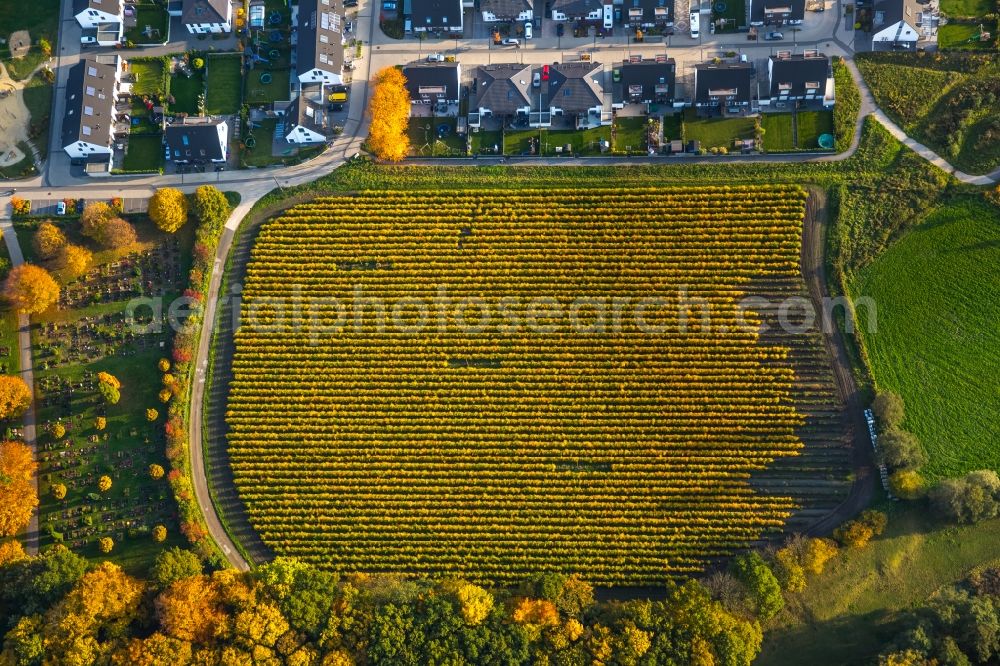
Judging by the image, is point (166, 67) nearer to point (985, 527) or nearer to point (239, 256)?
point (239, 256)

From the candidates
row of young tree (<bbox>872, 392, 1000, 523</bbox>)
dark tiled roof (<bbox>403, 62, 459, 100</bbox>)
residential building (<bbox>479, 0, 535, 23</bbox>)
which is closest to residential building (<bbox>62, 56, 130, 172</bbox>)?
dark tiled roof (<bbox>403, 62, 459, 100</bbox>)

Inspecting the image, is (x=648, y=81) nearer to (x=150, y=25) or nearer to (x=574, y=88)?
(x=574, y=88)

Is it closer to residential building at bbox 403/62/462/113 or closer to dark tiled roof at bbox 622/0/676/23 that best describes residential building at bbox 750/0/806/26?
dark tiled roof at bbox 622/0/676/23

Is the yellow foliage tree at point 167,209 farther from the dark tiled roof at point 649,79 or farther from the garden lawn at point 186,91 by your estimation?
the dark tiled roof at point 649,79

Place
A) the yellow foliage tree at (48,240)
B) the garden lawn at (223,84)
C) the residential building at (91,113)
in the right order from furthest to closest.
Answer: the garden lawn at (223,84) → the residential building at (91,113) → the yellow foliage tree at (48,240)

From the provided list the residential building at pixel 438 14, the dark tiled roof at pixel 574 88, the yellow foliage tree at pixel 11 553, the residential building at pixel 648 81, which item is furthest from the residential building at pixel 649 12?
Result: the yellow foliage tree at pixel 11 553

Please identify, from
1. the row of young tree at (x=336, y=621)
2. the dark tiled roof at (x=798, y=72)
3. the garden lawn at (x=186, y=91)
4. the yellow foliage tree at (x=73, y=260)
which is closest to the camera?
the row of young tree at (x=336, y=621)
